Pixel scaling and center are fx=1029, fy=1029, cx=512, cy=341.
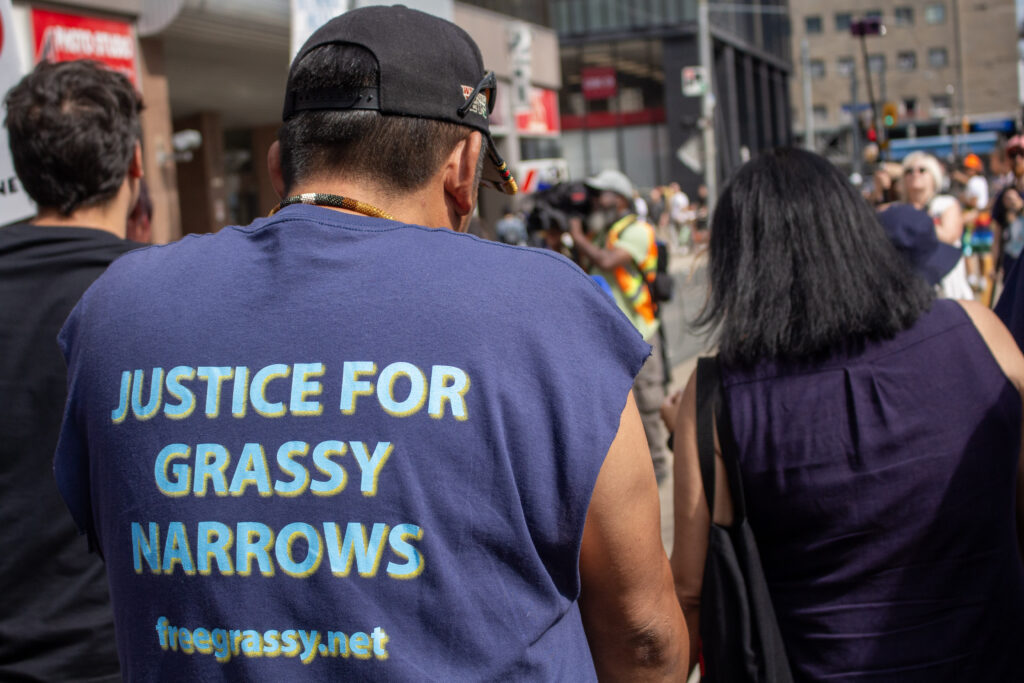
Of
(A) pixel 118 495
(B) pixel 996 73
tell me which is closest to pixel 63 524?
(A) pixel 118 495

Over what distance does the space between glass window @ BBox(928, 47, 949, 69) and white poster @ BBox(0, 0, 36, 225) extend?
265ft

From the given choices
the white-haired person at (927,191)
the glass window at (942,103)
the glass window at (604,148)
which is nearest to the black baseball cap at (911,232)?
the white-haired person at (927,191)

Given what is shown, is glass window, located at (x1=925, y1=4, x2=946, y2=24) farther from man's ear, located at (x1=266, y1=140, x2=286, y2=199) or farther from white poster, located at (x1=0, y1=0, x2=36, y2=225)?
man's ear, located at (x1=266, y1=140, x2=286, y2=199)

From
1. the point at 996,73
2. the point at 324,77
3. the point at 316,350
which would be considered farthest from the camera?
the point at 996,73

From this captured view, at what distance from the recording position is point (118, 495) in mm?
1316

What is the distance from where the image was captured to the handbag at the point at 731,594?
1.96m

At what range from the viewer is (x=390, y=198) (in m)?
1.40

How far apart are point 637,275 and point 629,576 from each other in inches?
205

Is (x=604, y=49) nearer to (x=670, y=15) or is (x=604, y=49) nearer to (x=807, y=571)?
(x=670, y=15)

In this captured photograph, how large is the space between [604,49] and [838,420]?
135ft

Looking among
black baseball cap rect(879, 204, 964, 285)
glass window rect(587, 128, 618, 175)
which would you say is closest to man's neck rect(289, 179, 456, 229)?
black baseball cap rect(879, 204, 964, 285)

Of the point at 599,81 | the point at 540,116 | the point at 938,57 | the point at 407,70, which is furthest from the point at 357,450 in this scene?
the point at 938,57

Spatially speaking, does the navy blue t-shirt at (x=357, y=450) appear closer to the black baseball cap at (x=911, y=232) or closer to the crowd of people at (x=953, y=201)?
the black baseball cap at (x=911, y=232)

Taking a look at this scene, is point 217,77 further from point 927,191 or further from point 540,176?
point 927,191
